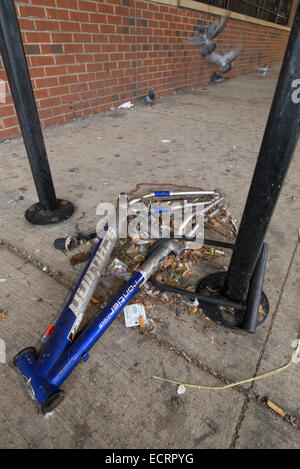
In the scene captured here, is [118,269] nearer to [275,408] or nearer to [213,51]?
[275,408]

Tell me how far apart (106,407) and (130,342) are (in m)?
0.28

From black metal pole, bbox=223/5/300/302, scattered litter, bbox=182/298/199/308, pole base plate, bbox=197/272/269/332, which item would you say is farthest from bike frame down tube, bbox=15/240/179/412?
black metal pole, bbox=223/5/300/302

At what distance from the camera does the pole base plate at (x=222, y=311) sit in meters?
1.32

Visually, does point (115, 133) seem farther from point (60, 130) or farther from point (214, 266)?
point (214, 266)

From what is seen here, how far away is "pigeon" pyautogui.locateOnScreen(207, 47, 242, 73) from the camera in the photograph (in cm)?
745

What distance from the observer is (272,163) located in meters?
0.95

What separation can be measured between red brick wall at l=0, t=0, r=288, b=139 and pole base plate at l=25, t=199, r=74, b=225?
1.91 m

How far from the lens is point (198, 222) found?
2.02m

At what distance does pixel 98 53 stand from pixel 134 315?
14.4ft

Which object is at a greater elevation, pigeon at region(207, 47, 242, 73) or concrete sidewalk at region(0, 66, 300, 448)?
pigeon at region(207, 47, 242, 73)

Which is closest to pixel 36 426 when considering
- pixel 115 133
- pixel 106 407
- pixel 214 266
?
pixel 106 407

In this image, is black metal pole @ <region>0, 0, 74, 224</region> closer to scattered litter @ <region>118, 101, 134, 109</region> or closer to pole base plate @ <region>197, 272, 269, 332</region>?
pole base plate @ <region>197, 272, 269, 332</region>

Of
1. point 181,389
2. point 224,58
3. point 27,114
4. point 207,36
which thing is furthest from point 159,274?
point 224,58

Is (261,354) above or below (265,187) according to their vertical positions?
below
